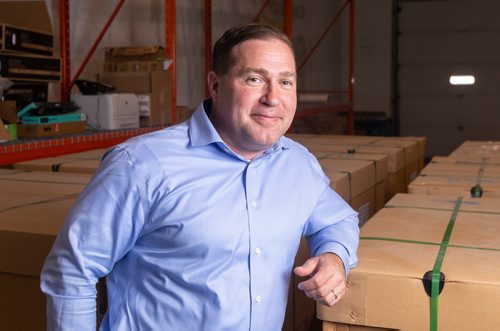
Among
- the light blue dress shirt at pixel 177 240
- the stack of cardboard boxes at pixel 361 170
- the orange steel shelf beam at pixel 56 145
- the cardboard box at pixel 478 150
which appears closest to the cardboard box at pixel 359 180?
the stack of cardboard boxes at pixel 361 170

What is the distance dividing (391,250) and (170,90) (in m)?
4.11

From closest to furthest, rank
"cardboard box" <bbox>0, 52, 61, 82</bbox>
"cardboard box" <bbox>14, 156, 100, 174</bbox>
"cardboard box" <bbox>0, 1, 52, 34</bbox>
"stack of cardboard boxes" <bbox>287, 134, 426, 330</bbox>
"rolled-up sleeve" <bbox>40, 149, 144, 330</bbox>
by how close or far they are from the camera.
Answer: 1. "rolled-up sleeve" <bbox>40, 149, 144, 330</bbox>
2. "stack of cardboard boxes" <bbox>287, 134, 426, 330</bbox>
3. "cardboard box" <bbox>14, 156, 100, 174</bbox>
4. "cardboard box" <bbox>0, 52, 61, 82</bbox>
5. "cardboard box" <bbox>0, 1, 52, 34</bbox>

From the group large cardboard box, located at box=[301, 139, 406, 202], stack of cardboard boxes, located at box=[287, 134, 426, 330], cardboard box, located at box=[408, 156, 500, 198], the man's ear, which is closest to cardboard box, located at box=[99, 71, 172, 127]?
stack of cardboard boxes, located at box=[287, 134, 426, 330]

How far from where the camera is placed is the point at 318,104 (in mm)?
9523

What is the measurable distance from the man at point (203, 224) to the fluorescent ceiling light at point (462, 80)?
11.7 metres

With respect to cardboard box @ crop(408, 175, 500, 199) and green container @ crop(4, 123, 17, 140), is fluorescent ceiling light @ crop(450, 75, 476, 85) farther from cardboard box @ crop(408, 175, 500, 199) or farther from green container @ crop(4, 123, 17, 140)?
green container @ crop(4, 123, 17, 140)

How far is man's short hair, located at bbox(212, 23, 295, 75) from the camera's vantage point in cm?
181

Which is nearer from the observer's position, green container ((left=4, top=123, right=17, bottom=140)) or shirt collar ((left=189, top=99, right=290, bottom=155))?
shirt collar ((left=189, top=99, right=290, bottom=155))

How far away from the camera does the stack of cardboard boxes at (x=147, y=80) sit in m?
5.77

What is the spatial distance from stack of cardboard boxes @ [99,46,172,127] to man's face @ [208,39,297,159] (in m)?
4.01

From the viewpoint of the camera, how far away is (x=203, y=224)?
1731mm

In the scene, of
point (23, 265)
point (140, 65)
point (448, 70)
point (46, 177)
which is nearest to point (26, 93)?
point (140, 65)

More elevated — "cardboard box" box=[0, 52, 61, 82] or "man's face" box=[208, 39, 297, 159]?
"cardboard box" box=[0, 52, 61, 82]

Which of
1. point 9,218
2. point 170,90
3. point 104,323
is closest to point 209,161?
point 104,323
